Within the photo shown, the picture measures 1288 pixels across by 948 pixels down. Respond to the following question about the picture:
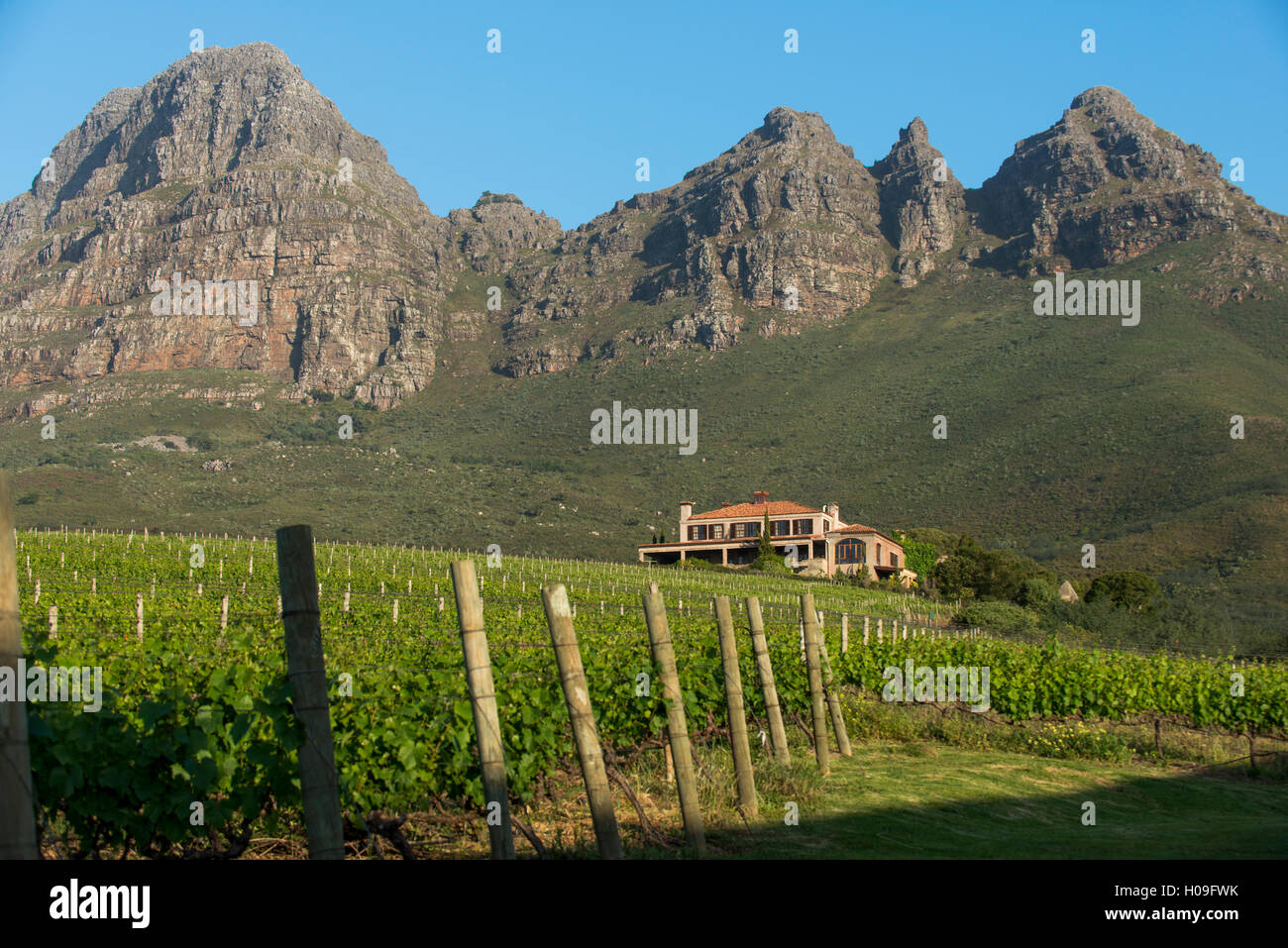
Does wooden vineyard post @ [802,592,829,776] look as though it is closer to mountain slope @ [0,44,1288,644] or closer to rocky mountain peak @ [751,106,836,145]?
mountain slope @ [0,44,1288,644]

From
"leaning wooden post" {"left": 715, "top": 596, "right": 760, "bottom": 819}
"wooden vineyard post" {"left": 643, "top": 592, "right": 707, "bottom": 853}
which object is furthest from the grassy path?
"wooden vineyard post" {"left": 643, "top": 592, "right": 707, "bottom": 853}

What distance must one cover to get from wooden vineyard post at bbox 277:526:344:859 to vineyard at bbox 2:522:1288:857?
0.26 ft

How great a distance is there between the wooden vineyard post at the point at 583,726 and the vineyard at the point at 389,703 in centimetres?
19

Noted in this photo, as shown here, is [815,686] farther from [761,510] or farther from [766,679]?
[761,510]

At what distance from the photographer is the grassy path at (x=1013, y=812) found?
7656 mm

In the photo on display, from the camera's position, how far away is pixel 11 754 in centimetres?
309

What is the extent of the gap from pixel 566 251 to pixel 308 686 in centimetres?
18561

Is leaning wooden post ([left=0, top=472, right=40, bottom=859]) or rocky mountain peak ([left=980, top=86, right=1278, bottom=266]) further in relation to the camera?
rocky mountain peak ([left=980, top=86, right=1278, bottom=266])

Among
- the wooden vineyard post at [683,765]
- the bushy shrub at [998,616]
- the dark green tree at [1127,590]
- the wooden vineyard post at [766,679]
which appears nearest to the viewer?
the wooden vineyard post at [683,765]

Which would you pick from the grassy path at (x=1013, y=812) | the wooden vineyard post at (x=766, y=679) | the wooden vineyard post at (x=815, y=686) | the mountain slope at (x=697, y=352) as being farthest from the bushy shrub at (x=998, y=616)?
the wooden vineyard post at (x=766, y=679)

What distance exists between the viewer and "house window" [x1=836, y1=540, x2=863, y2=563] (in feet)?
199

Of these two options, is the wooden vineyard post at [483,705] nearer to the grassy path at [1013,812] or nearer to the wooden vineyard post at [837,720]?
the grassy path at [1013,812]

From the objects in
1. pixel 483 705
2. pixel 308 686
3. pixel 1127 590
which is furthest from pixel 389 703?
pixel 1127 590
